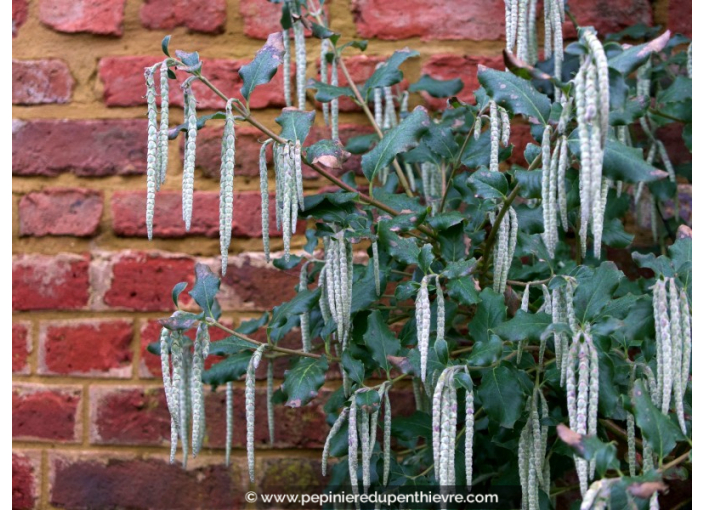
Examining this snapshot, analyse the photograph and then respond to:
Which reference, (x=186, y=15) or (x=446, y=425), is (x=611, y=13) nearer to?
(x=186, y=15)

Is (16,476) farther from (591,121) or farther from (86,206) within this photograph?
(591,121)

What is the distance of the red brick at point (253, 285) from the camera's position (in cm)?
128

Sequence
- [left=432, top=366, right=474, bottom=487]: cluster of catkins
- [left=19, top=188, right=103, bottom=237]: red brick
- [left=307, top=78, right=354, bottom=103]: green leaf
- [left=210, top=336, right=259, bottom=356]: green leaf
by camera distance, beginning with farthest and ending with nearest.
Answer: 1. [left=19, top=188, right=103, bottom=237]: red brick
2. [left=307, top=78, right=354, bottom=103]: green leaf
3. [left=210, top=336, right=259, bottom=356]: green leaf
4. [left=432, top=366, right=474, bottom=487]: cluster of catkins

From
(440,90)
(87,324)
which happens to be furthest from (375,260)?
(87,324)

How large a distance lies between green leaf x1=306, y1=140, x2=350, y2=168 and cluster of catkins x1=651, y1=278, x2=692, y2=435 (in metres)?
0.35

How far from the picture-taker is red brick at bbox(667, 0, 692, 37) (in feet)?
4.22

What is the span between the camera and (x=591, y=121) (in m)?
0.62

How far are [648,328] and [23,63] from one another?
3.62 ft

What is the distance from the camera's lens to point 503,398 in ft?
2.71

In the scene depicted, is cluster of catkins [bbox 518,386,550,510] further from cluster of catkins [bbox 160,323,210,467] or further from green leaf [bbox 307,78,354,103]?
green leaf [bbox 307,78,354,103]

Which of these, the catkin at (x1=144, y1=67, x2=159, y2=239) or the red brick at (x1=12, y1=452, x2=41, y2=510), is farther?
the red brick at (x1=12, y1=452, x2=41, y2=510)

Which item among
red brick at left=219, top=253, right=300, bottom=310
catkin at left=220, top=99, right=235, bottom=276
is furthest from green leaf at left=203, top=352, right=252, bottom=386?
red brick at left=219, top=253, right=300, bottom=310

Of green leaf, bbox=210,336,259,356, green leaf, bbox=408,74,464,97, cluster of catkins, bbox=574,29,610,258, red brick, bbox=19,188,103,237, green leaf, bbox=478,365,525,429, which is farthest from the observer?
red brick, bbox=19,188,103,237

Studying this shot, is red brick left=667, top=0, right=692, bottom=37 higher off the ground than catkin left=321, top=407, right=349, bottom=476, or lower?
higher
